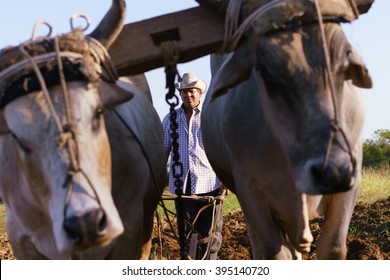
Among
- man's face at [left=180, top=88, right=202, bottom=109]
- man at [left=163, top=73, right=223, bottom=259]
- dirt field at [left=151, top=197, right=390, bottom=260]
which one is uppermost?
man's face at [left=180, top=88, right=202, bottom=109]

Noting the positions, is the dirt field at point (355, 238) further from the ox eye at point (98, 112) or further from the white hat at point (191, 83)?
the ox eye at point (98, 112)

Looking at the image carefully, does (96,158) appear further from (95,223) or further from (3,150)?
(3,150)

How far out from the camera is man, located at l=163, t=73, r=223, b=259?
844 centimetres

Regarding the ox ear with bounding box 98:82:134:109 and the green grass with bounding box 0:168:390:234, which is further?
the green grass with bounding box 0:168:390:234

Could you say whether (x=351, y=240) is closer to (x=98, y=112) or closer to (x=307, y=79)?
(x=307, y=79)

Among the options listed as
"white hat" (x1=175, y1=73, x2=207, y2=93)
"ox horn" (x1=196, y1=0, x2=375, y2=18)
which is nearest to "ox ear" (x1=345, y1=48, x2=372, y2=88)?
"ox horn" (x1=196, y1=0, x2=375, y2=18)

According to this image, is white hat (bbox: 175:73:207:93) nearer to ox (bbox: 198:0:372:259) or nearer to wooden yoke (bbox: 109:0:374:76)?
ox (bbox: 198:0:372:259)

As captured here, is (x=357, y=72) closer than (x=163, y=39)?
Yes

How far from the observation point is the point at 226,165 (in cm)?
644

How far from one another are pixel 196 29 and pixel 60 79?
1.17 m

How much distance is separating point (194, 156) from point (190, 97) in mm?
670

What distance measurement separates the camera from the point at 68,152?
4297 mm

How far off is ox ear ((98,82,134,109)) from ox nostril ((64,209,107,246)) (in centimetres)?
88

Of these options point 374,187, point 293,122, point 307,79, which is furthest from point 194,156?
point 374,187
